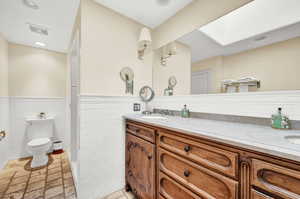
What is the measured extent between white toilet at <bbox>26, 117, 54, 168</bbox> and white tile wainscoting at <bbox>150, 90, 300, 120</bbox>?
2431mm

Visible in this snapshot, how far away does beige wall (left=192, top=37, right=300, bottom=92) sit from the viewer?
2.60 ft

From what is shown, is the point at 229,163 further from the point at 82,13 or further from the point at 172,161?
the point at 82,13

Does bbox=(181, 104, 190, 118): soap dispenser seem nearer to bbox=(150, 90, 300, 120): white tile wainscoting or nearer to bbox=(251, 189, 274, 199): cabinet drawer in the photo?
bbox=(150, 90, 300, 120): white tile wainscoting

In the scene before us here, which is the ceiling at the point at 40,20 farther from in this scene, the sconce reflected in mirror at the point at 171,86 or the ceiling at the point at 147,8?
the sconce reflected in mirror at the point at 171,86

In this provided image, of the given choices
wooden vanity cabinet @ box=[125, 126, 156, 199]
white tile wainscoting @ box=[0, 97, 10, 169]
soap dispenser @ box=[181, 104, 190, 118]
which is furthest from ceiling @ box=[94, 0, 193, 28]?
white tile wainscoting @ box=[0, 97, 10, 169]

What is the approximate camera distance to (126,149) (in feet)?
4.84

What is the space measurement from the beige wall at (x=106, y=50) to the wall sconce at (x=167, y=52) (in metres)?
0.34

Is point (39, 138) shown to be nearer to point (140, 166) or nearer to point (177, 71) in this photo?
point (140, 166)

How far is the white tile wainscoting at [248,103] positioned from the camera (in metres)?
0.78

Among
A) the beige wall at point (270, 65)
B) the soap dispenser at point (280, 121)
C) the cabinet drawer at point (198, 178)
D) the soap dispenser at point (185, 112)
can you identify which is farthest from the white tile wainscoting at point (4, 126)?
the soap dispenser at point (280, 121)

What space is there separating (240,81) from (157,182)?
3.73 feet

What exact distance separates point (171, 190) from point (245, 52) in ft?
4.24

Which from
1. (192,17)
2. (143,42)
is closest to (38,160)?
(143,42)

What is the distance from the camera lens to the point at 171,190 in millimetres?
864
